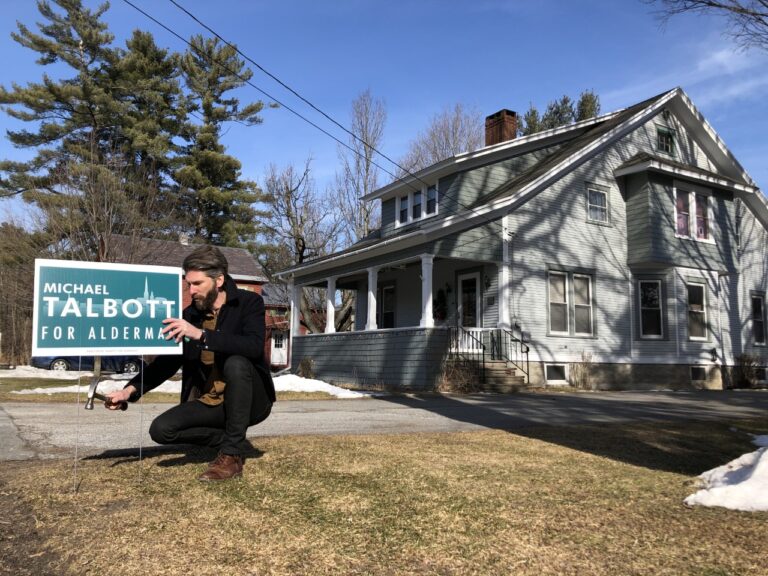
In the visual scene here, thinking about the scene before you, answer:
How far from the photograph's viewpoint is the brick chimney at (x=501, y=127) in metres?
20.0

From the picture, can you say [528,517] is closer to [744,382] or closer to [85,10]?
[744,382]

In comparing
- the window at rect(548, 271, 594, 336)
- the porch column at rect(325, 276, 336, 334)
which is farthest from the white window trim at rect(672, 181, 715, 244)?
the porch column at rect(325, 276, 336, 334)

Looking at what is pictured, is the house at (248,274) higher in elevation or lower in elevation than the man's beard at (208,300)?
higher

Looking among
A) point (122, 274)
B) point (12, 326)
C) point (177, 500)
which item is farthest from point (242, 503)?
point (12, 326)

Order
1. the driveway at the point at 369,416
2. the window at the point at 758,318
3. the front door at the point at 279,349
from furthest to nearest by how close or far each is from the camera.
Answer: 1. the front door at the point at 279,349
2. the window at the point at 758,318
3. the driveway at the point at 369,416

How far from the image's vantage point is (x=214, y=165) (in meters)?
36.2

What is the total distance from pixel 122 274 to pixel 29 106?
1364 inches

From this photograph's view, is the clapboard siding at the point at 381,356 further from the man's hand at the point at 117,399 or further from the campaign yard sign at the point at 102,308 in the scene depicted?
the man's hand at the point at 117,399

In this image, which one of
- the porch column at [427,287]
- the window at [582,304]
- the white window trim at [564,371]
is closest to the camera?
the porch column at [427,287]

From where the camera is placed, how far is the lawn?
2.50 meters

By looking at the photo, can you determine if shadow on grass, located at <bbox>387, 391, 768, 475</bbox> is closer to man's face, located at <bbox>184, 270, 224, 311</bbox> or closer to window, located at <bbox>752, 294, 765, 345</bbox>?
man's face, located at <bbox>184, 270, 224, 311</bbox>

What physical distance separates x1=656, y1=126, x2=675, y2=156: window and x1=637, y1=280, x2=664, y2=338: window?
4.67 meters

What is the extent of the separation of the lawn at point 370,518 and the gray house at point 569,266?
10558 millimetres

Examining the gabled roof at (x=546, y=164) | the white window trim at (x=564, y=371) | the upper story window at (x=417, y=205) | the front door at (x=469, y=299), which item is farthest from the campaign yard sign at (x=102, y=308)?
the upper story window at (x=417, y=205)
